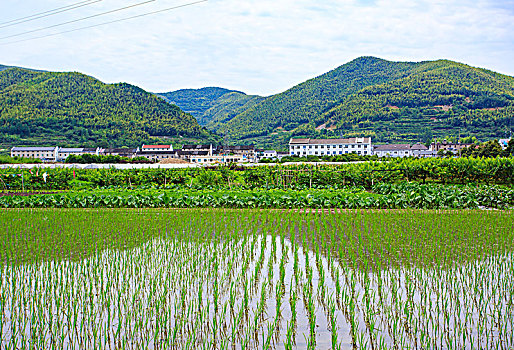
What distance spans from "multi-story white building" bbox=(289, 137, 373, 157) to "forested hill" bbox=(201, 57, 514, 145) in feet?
82.8

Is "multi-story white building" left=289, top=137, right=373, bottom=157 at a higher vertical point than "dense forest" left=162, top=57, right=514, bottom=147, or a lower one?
lower

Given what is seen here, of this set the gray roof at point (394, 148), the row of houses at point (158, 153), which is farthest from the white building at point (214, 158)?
the gray roof at point (394, 148)

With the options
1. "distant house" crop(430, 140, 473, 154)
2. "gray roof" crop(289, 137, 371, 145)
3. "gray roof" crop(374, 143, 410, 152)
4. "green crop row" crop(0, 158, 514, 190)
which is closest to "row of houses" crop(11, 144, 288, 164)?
"gray roof" crop(289, 137, 371, 145)

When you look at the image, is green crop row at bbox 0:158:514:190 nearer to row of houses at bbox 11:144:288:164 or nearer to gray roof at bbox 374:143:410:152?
row of houses at bbox 11:144:288:164

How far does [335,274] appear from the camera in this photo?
670cm

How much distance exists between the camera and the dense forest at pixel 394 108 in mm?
113506

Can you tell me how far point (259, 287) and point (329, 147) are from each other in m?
89.3

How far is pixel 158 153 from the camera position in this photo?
92.9m

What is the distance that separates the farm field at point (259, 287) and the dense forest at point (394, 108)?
85.2 meters

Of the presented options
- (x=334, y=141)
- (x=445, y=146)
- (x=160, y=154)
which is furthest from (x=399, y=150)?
(x=160, y=154)

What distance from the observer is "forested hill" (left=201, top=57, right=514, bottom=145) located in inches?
4505

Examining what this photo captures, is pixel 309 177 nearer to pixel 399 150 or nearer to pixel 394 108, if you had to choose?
pixel 399 150

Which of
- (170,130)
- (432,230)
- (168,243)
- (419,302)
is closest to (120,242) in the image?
(168,243)

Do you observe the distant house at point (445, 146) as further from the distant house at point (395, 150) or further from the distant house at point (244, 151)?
the distant house at point (244, 151)
